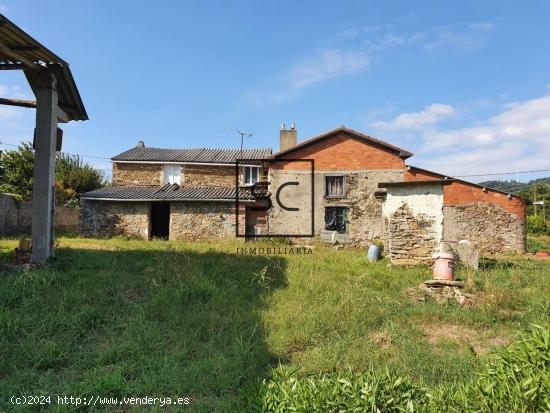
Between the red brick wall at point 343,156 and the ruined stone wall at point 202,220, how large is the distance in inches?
158

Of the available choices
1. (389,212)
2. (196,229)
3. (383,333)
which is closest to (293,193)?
(196,229)

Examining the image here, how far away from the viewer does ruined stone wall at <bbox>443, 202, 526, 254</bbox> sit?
18688 mm

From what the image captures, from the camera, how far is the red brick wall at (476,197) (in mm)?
18734

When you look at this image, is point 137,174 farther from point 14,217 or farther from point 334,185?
point 334,185

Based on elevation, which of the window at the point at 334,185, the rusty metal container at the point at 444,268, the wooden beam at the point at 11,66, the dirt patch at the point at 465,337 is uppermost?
the wooden beam at the point at 11,66

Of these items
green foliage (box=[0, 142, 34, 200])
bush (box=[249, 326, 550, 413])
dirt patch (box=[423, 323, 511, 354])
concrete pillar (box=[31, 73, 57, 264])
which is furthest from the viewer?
green foliage (box=[0, 142, 34, 200])

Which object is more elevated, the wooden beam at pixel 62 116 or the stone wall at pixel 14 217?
the wooden beam at pixel 62 116

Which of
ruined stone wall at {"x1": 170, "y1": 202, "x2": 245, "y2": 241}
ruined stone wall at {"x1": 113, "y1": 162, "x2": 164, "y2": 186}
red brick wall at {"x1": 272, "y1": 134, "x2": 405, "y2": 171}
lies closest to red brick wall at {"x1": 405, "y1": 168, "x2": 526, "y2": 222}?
red brick wall at {"x1": 272, "y1": 134, "x2": 405, "y2": 171}

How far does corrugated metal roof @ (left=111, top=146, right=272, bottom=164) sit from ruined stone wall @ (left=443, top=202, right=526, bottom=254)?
12.2 metres

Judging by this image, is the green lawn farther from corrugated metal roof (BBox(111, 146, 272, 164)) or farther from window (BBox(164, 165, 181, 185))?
corrugated metal roof (BBox(111, 146, 272, 164))

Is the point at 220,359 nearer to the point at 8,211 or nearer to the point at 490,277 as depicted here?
the point at 490,277

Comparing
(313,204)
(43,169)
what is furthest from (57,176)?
(43,169)

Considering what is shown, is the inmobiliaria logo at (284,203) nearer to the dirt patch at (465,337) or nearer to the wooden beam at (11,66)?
the wooden beam at (11,66)

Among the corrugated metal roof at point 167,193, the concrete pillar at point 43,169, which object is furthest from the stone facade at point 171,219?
the concrete pillar at point 43,169
